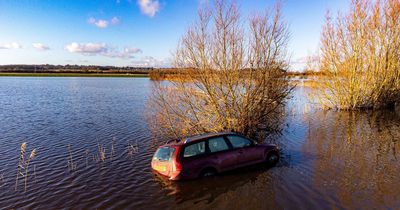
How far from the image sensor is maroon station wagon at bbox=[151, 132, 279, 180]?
29.9ft

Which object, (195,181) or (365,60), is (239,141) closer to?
(195,181)

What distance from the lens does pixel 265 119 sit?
55.3ft

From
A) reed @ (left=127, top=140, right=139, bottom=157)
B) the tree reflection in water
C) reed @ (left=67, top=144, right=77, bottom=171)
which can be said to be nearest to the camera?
the tree reflection in water

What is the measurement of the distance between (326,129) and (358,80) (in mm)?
10868

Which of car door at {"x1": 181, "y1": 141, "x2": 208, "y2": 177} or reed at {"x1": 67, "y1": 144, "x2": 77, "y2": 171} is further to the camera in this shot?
reed at {"x1": 67, "y1": 144, "x2": 77, "y2": 171}

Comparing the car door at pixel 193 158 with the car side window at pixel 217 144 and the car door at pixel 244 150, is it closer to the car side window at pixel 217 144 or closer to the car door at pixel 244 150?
the car side window at pixel 217 144

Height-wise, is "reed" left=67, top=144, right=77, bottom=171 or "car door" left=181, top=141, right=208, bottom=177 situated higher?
"car door" left=181, top=141, right=208, bottom=177

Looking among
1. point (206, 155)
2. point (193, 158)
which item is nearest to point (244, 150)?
point (206, 155)

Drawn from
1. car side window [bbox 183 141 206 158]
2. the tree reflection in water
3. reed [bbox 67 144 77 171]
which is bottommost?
reed [bbox 67 144 77 171]

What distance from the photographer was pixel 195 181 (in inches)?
371

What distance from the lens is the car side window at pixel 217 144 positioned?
9859mm

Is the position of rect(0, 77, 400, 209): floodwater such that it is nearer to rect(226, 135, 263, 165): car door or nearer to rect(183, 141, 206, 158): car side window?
rect(226, 135, 263, 165): car door

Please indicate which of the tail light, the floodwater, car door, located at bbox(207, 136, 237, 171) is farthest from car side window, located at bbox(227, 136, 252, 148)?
the tail light

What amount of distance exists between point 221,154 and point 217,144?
15.5 inches
